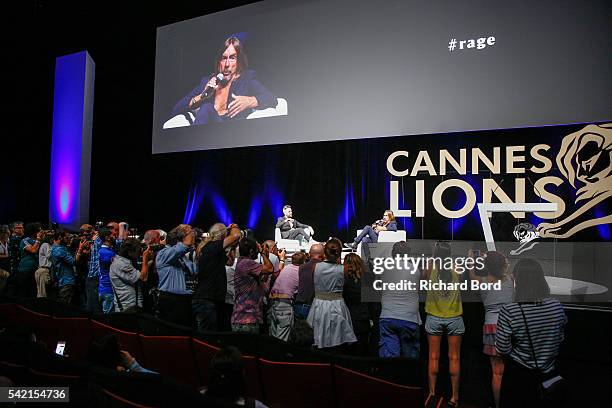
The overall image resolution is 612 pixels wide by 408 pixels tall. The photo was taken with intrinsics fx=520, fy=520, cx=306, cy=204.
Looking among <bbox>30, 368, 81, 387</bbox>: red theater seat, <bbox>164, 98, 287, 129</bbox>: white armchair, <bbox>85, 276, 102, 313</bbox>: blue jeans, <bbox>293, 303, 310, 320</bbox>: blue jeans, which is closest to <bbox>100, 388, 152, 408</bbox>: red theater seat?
Answer: <bbox>30, 368, 81, 387</bbox>: red theater seat

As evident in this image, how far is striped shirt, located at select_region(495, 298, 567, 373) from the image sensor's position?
2.65m

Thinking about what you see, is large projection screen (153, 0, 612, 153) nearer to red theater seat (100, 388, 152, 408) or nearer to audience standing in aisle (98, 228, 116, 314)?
audience standing in aisle (98, 228, 116, 314)

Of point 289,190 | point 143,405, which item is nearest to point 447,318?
point 143,405

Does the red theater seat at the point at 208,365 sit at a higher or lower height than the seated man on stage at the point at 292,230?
lower

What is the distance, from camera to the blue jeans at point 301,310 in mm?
4336

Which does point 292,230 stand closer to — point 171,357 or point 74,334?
point 74,334

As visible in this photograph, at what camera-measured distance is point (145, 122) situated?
11.9 meters

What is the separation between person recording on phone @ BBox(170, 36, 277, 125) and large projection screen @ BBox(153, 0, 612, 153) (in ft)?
0.07

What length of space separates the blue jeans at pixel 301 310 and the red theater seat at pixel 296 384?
1708 millimetres

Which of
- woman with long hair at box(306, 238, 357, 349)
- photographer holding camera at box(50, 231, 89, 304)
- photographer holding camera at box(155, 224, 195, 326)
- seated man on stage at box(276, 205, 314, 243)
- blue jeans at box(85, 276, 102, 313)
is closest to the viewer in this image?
woman with long hair at box(306, 238, 357, 349)

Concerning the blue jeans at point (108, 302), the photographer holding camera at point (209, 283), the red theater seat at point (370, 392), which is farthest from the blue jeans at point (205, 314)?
the red theater seat at point (370, 392)

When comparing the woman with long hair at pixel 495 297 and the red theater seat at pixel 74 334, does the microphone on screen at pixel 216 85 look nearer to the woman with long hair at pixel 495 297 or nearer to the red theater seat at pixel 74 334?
the red theater seat at pixel 74 334

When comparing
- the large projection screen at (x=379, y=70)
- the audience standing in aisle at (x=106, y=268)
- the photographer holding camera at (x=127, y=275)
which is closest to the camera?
the photographer holding camera at (x=127, y=275)

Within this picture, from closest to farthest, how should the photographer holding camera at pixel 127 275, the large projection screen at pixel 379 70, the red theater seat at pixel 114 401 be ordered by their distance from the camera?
the red theater seat at pixel 114 401 → the photographer holding camera at pixel 127 275 → the large projection screen at pixel 379 70
